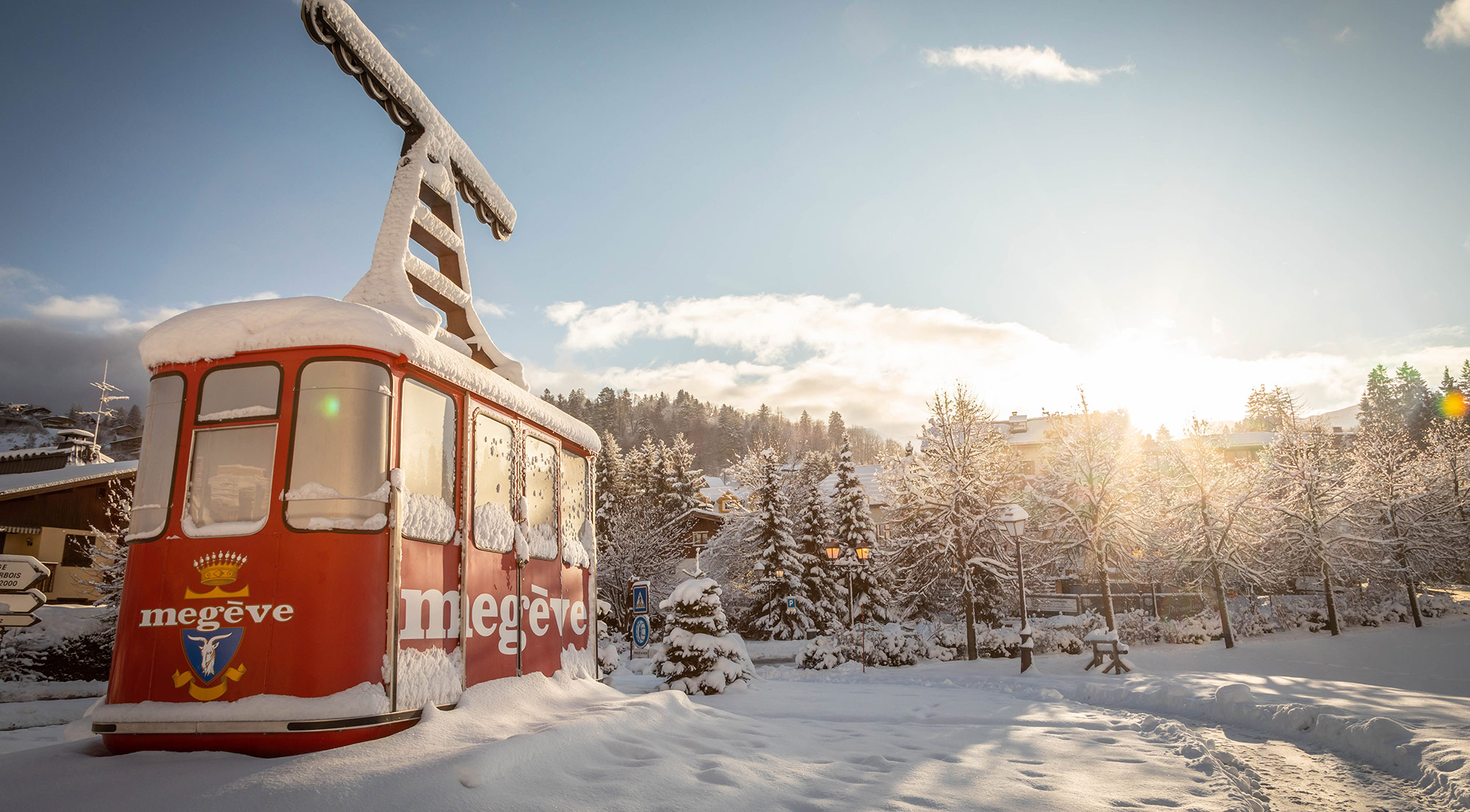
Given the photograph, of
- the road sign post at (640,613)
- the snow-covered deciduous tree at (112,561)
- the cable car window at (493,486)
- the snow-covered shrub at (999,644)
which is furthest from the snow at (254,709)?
the snow-covered shrub at (999,644)

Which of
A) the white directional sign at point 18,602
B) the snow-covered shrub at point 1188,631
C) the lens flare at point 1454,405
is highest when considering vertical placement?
the lens flare at point 1454,405

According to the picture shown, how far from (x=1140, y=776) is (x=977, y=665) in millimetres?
16371

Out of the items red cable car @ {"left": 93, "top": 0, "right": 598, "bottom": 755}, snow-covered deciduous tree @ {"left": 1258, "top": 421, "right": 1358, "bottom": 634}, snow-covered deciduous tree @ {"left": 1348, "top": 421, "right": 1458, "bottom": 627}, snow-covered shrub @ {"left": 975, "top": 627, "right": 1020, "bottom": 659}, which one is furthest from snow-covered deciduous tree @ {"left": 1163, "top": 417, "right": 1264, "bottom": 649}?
red cable car @ {"left": 93, "top": 0, "right": 598, "bottom": 755}

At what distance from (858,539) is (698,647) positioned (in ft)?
61.4

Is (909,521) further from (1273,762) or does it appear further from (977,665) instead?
(1273,762)

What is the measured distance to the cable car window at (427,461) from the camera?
4.91 m

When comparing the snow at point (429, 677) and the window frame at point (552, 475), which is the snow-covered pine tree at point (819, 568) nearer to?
the window frame at point (552, 475)

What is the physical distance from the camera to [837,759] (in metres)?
5.94

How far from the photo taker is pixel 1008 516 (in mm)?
17750

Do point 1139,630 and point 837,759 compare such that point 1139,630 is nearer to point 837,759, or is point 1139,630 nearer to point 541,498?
point 837,759

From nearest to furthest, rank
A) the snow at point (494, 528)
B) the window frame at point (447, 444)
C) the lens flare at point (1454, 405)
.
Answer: the window frame at point (447, 444) → the snow at point (494, 528) → the lens flare at point (1454, 405)

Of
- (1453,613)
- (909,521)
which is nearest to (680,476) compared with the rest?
(909,521)

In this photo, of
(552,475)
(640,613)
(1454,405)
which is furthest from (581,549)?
(1454,405)

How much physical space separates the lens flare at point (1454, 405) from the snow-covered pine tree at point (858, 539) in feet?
203
